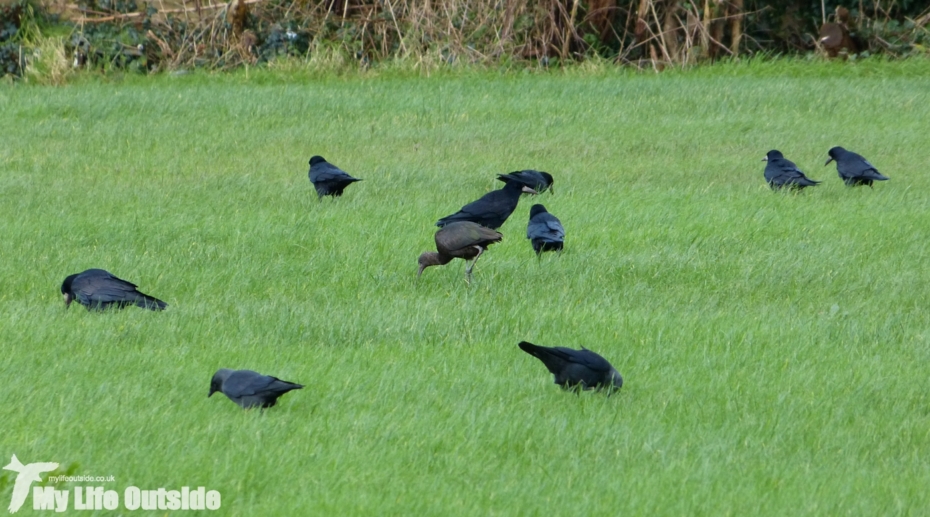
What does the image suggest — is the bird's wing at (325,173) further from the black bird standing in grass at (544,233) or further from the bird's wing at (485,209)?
the black bird standing in grass at (544,233)

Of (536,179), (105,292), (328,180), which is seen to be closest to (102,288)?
(105,292)

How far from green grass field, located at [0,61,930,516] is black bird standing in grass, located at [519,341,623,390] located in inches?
5.8

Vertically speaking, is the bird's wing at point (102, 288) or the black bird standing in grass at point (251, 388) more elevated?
the black bird standing in grass at point (251, 388)

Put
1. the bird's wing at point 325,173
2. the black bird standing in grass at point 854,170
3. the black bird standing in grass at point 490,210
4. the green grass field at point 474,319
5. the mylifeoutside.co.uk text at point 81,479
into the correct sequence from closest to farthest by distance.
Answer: the mylifeoutside.co.uk text at point 81,479
the green grass field at point 474,319
the black bird standing in grass at point 490,210
the bird's wing at point 325,173
the black bird standing in grass at point 854,170

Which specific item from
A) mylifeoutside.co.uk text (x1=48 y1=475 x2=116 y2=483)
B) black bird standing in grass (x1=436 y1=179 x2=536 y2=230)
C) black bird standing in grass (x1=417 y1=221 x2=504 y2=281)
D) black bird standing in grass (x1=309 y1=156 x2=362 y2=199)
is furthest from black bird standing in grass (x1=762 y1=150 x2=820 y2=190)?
mylifeoutside.co.uk text (x1=48 y1=475 x2=116 y2=483)

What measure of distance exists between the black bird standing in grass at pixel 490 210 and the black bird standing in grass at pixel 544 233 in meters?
0.25

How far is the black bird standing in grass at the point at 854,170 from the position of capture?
1147cm

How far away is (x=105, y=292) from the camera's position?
24.1ft

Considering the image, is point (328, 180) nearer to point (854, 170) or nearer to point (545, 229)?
point (545, 229)

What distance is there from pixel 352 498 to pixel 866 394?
284 centimetres

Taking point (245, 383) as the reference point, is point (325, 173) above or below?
below

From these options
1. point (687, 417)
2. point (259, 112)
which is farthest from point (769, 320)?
point (259, 112)

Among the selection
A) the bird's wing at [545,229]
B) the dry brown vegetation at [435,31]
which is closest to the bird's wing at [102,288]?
the bird's wing at [545,229]

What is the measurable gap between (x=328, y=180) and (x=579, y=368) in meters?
5.68
